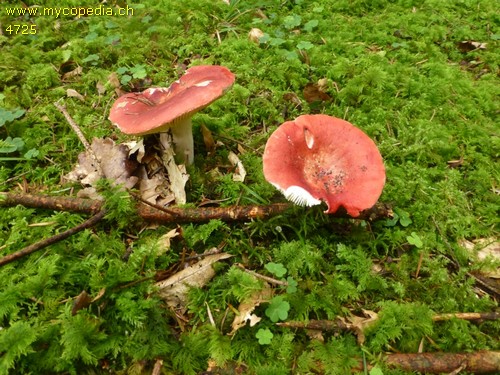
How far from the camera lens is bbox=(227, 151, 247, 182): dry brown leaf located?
2.87 m

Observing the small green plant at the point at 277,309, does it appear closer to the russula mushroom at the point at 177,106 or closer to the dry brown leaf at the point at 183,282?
the dry brown leaf at the point at 183,282

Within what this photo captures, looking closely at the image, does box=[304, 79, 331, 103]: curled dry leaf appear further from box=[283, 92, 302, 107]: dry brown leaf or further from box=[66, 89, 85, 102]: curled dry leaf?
box=[66, 89, 85, 102]: curled dry leaf

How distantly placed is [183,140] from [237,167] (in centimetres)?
46

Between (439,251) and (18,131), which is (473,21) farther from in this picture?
(18,131)

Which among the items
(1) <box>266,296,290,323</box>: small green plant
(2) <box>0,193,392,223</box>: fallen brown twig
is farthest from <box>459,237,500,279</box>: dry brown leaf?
(1) <box>266,296,290,323</box>: small green plant

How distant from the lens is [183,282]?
2.26 m

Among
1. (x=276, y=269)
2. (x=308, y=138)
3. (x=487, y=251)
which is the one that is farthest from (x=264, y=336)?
(x=487, y=251)

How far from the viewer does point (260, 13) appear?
14.5 ft

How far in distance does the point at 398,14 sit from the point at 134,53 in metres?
3.10

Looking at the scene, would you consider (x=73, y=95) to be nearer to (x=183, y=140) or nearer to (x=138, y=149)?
(x=138, y=149)

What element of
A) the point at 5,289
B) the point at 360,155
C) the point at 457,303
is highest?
the point at 360,155

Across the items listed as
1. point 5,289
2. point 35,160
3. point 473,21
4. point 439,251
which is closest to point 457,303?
point 439,251

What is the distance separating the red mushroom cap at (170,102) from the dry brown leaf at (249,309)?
1137 mm

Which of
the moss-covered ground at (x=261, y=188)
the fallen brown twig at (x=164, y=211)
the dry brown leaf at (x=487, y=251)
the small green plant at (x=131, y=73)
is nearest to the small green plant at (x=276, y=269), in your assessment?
the moss-covered ground at (x=261, y=188)
